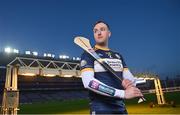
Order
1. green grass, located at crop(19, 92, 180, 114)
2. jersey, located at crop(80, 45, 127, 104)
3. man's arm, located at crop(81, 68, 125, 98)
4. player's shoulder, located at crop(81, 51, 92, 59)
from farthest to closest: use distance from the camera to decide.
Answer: green grass, located at crop(19, 92, 180, 114) < player's shoulder, located at crop(81, 51, 92, 59) < jersey, located at crop(80, 45, 127, 104) < man's arm, located at crop(81, 68, 125, 98)

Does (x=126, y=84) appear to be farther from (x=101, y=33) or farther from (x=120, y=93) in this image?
(x=101, y=33)

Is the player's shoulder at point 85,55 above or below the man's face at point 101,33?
below

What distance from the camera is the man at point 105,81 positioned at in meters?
2.20

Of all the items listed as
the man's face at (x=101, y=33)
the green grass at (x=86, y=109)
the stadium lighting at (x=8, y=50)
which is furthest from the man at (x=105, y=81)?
the stadium lighting at (x=8, y=50)

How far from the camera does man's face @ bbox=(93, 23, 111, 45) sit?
2.52 metres

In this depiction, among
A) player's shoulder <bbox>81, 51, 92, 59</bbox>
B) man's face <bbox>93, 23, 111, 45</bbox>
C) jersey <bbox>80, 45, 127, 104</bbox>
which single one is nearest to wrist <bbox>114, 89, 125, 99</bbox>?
jersey <bbox>80, 45, 127, 104</bbox>

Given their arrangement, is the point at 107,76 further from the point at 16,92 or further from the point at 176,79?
the point at 176,79

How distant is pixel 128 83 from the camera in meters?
2.17

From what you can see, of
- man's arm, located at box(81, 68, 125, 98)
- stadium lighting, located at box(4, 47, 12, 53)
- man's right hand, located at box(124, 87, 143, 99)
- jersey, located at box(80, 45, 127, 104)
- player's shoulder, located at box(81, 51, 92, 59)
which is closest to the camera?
man's right hand, located at box(124, 87, 143, 99)

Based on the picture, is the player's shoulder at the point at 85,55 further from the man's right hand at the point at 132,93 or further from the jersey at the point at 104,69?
the man's right hand at the point at 132,93

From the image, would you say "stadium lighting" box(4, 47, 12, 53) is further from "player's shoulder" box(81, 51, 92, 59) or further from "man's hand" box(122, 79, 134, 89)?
"man's hand" box(122, 79, 134, 89)

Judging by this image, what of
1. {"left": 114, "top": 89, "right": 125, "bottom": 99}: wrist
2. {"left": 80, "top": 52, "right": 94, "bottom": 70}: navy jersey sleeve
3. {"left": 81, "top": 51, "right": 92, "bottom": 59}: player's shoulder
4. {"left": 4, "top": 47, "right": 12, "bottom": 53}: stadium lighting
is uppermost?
{"left": 4, "top": 47, "right": 12, "bottom": 53}: stadium lighting

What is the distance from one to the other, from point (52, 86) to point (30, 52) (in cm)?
1058

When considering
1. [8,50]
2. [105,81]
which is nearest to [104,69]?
[105,81]
